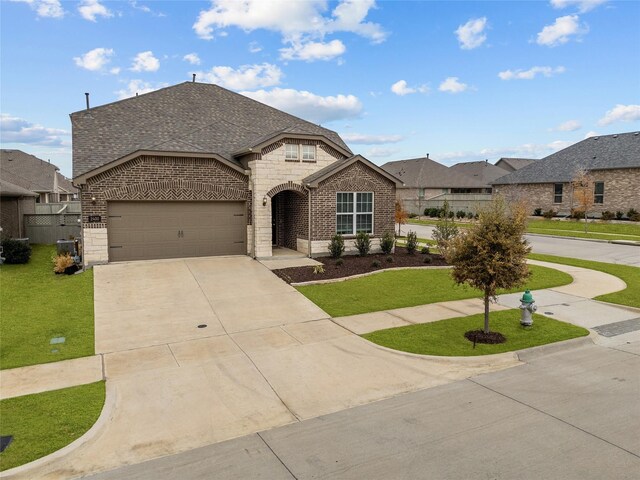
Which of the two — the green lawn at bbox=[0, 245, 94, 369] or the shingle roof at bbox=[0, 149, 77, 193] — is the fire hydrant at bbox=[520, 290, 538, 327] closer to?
the green lawn at bbox=[0, 245, 94, 369]

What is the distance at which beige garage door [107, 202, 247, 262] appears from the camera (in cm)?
1636

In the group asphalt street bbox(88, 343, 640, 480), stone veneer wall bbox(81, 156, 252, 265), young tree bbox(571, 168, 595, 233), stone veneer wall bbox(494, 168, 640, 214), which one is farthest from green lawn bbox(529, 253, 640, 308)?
stone veneer wall bbox(494, 168, 640, 214)

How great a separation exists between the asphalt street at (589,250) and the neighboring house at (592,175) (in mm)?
13631

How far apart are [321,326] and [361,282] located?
4.48 metres

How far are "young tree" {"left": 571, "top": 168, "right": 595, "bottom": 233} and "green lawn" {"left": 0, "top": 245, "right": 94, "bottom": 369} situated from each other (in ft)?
108

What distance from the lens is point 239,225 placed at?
60.1ft

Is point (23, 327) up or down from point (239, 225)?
down

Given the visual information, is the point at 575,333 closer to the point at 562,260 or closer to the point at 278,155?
the point at 562,260

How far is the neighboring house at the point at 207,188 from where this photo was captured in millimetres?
16141

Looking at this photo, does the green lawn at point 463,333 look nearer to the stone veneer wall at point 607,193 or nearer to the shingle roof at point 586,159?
the stone veneer wall at point 607,193

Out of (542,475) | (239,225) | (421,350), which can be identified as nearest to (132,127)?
(239,225)

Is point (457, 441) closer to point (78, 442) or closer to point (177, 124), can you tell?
point (78, 442)

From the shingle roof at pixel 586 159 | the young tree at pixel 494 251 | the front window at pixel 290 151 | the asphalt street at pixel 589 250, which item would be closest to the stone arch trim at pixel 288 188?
the front window at pixel 290 151

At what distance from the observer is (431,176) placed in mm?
57188
